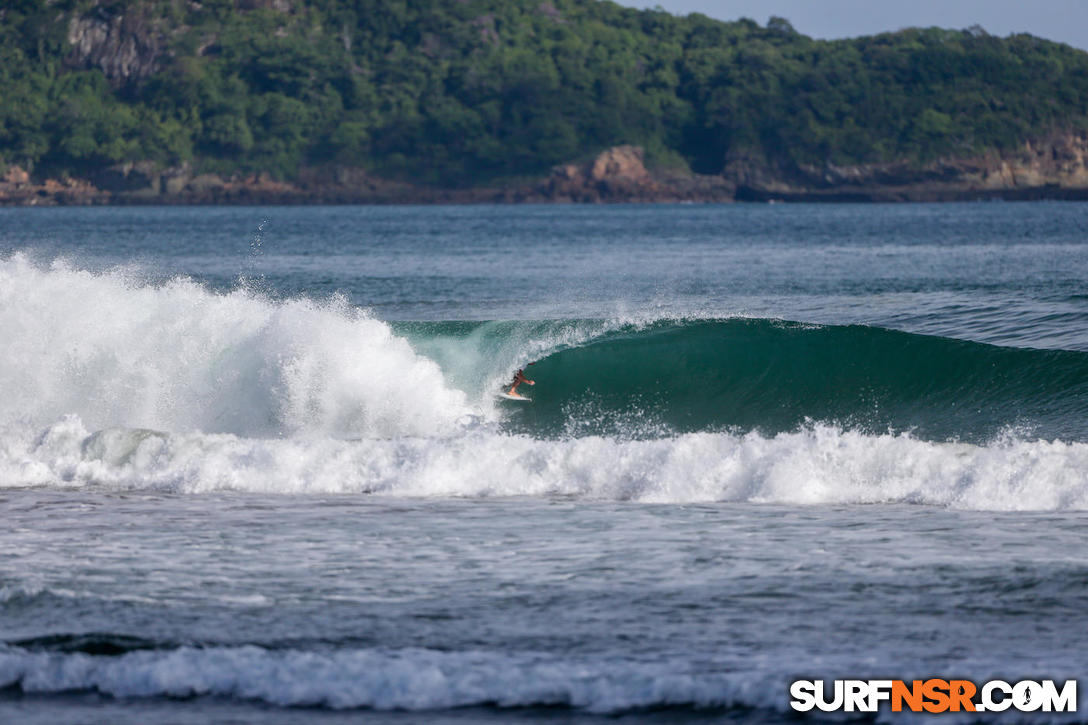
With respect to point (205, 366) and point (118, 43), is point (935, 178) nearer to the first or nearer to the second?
point (118, 43)

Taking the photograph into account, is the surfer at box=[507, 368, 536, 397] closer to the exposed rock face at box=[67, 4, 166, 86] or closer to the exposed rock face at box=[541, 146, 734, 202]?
the exposed rock face at box=[541, 146, 734, 202]

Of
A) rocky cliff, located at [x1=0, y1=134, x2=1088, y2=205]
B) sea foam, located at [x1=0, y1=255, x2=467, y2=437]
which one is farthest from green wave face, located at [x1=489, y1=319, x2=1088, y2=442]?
rocky cliff, located at [x1=0, y1=134, x2=1088, y2=205]

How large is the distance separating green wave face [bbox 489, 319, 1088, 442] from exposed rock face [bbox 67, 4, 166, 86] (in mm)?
174121

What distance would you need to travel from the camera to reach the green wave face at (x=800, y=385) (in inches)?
591

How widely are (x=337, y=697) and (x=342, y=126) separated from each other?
551ft

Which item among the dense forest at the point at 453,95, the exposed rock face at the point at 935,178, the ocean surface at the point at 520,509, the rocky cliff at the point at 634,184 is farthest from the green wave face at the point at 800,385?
the exposed rock face at the point at 935,178

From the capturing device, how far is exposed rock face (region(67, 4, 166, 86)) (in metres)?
179

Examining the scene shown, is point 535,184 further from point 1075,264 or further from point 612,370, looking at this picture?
point 612,370

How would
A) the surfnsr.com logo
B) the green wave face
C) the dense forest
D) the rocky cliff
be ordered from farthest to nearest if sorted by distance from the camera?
the dense forest → the rocky cliff → the green wave face → the surfnsr.com logo

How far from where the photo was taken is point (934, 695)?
22.3 feet

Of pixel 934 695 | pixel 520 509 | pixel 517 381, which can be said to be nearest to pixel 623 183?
pixel 517 381

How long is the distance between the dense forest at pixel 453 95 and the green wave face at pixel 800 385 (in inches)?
5969

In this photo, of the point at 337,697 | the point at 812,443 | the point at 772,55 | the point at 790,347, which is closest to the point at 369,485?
the point at 812,443

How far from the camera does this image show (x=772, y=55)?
594 ft
